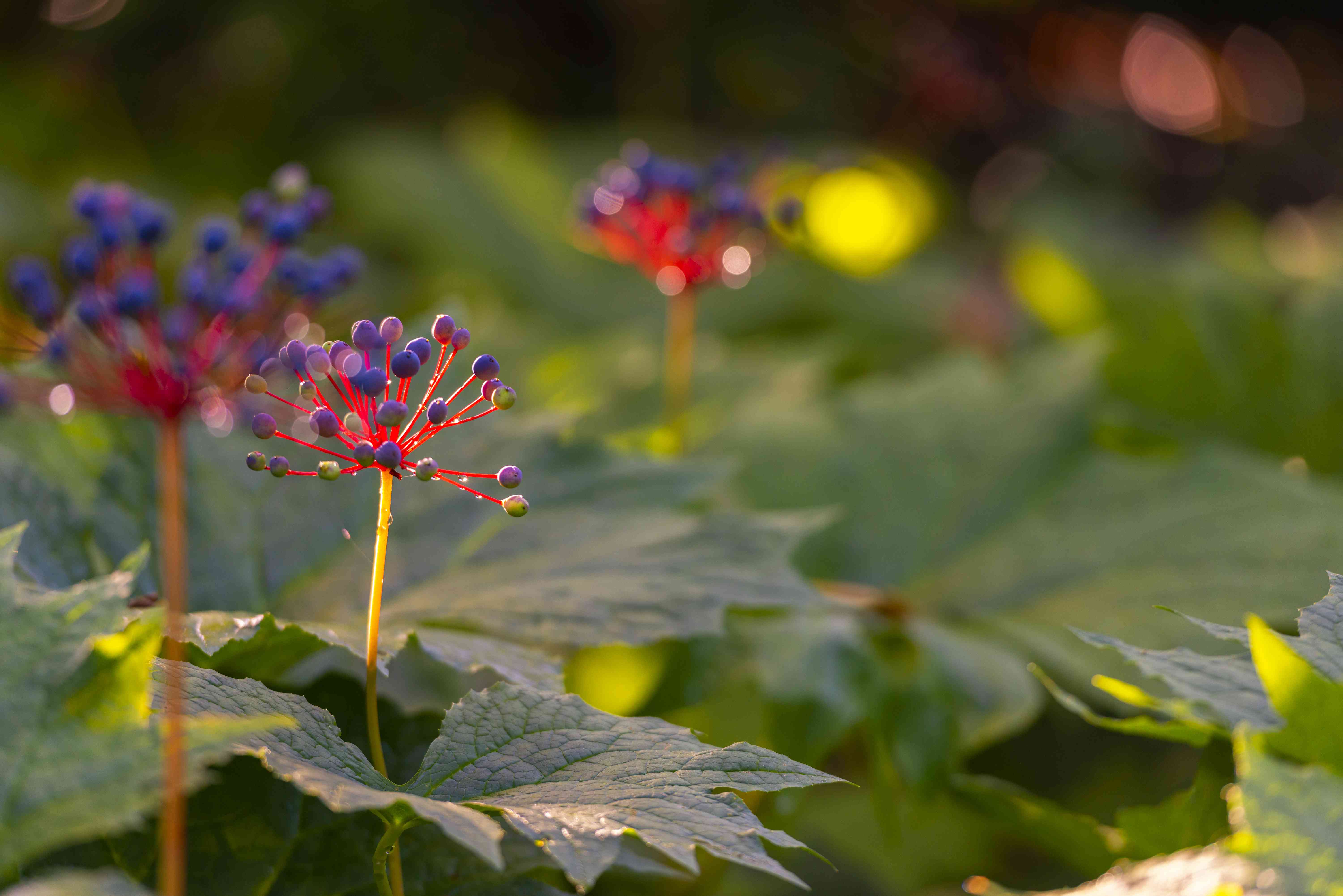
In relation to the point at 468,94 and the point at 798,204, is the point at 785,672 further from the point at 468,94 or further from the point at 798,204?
the point at 468,94

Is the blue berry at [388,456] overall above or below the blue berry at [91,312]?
below

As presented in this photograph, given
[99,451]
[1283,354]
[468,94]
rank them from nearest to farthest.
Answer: [99,451]
[1283,354]
[468,94]

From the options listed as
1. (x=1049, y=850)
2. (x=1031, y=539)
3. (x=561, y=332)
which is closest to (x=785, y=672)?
(x=1049, y=850)

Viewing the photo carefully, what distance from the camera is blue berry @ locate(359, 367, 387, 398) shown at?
1.86 ft

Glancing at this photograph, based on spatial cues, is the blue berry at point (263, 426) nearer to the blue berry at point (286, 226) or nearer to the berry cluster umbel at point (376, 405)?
the berry cluster umbel at point (376, 405)

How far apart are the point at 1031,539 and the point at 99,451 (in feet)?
3.06

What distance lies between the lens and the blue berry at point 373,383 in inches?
22.4

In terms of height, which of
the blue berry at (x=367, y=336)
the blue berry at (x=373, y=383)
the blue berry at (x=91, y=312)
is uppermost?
the blue berry at (x=91, y=312)

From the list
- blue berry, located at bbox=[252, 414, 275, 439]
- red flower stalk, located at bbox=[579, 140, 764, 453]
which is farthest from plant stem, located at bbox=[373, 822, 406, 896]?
red flower stalk, located at bbox=[579, 140, 764, 453]

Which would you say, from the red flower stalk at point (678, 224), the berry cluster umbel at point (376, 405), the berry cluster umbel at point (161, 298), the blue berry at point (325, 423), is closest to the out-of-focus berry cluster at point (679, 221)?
→ the red flower stalk at point (678, 224)

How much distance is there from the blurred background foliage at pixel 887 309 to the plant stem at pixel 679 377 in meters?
0.03

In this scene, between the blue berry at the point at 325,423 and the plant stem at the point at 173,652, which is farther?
the blue berry at the point at 325,423

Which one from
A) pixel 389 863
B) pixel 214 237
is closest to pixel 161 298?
pixel 214 237

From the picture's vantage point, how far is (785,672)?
89cm
